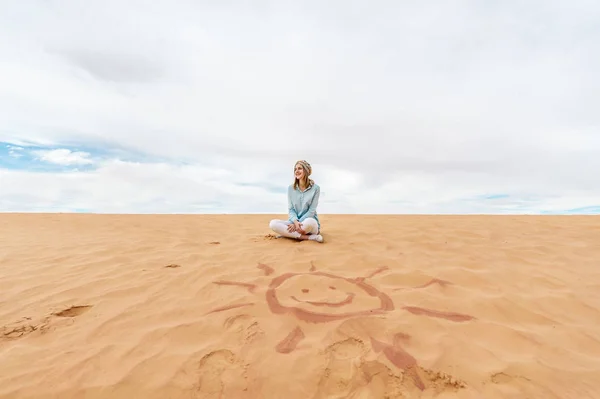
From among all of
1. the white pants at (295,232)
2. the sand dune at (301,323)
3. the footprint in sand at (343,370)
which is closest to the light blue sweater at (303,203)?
the white pants at (295,232)

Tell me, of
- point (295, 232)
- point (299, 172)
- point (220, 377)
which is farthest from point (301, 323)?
point (299, 172)

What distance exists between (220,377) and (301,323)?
70 cm

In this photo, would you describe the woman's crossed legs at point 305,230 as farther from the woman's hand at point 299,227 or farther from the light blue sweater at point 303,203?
the light blue sweater at point 303,203

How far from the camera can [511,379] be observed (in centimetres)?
169

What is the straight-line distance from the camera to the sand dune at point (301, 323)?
5.43 ft

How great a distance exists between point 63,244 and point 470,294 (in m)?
5.60

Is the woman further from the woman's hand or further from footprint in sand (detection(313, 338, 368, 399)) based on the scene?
footprint in sand (detection(313, 338, 368, 399))

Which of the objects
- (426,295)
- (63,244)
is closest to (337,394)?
(426,295)

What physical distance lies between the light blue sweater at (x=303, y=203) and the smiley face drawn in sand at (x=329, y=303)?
185 centimetres

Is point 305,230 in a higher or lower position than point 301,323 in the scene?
higher

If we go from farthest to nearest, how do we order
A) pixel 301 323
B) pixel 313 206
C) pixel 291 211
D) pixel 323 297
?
pixel 291 211, pixel 313 206, pixel 323 297, pixel 301 323

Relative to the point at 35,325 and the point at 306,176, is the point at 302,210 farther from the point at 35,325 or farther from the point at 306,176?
the point at 35,325

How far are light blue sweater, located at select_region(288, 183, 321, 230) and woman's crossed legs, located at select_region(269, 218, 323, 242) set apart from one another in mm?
174

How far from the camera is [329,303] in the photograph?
2.54 m
